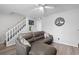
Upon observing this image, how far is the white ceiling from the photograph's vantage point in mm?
1415

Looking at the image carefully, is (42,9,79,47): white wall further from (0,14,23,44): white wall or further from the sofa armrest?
(0,14,23,44): white wall

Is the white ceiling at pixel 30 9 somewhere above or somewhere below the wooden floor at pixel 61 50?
above

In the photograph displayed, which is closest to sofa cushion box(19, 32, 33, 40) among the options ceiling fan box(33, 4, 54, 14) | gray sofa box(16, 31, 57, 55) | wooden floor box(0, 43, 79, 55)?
gray sofa box(16, 31, 57, 55)

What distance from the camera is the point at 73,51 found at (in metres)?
1.41

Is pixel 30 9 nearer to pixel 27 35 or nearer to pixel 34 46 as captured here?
pixel 27 35

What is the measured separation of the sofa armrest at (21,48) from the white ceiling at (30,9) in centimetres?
53

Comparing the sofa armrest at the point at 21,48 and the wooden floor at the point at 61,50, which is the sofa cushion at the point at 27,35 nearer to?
the sofa armrest at the point at 21,48

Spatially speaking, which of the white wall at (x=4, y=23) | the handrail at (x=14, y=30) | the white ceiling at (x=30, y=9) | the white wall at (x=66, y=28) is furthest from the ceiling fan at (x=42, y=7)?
the white wall at (x=4, y=23)

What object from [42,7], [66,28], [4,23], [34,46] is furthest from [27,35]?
[66,28]

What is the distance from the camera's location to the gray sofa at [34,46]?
1.41 meters

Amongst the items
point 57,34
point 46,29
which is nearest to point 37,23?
point 46,29

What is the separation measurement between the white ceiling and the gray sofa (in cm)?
35

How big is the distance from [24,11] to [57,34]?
0.71 m
